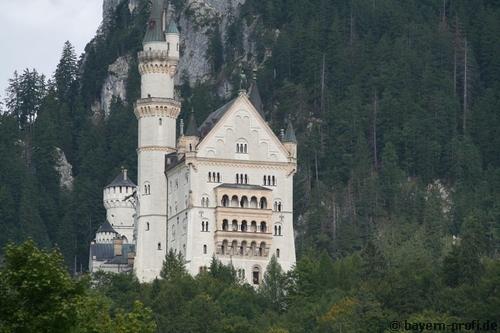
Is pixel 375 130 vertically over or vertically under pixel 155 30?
under

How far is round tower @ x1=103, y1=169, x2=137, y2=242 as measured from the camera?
518 feet

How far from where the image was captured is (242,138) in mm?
137250

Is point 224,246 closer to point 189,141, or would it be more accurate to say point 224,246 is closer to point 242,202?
point 242,202

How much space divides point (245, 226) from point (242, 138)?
521cm

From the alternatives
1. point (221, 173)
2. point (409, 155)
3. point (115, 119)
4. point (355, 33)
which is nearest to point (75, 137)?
point (115, 119)

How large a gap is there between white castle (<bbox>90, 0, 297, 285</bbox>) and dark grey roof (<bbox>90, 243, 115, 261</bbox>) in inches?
313

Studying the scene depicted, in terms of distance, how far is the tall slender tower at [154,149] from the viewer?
138 m

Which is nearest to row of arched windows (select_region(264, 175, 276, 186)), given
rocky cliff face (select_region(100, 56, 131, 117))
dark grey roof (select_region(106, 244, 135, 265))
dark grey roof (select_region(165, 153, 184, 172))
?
dark grey roof (select_region(165, 153, 184, 172))

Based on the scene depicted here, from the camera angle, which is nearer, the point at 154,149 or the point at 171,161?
the point at 171,161

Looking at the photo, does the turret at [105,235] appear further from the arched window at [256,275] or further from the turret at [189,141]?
the arched window at [256,275]

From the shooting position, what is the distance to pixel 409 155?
16412 centimetres

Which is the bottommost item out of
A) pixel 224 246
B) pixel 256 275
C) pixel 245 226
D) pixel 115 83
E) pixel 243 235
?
pixel 256 275

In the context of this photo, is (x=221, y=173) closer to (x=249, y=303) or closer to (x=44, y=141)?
(x=249, y=303)

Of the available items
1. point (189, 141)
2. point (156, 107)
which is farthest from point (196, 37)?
point (189, 141)
